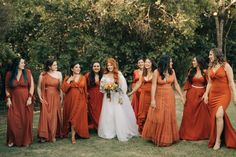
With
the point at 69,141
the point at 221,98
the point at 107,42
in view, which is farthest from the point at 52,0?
the point at 221,98

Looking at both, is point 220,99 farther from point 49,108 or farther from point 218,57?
point 49,108

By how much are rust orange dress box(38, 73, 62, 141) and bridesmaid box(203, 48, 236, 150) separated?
12.2 ft

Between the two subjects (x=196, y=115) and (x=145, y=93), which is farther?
(x=145, y=93)

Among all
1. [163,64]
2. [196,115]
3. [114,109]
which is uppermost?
[163,64]

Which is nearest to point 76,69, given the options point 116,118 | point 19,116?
point 116,118

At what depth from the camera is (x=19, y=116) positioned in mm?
9000

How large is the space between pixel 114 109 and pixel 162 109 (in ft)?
4.88

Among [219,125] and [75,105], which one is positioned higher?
[75,105]

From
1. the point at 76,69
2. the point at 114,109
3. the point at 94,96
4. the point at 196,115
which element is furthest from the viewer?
the point at 94,96

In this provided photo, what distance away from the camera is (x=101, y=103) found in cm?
1050

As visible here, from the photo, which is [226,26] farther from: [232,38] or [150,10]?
[150,10]

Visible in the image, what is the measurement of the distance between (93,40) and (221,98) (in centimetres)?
1235

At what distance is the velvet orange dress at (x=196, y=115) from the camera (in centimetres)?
936

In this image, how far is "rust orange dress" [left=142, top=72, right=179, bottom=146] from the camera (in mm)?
8758
